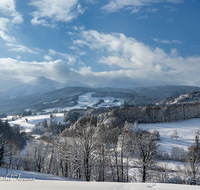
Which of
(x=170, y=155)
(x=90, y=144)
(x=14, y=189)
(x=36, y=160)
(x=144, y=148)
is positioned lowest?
(x=170, y=155)

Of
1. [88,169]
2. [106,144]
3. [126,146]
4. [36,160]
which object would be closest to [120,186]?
[88,169]

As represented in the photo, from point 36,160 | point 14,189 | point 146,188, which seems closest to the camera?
point 14,189

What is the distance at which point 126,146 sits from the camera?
2555cm

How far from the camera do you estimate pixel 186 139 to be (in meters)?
75.8

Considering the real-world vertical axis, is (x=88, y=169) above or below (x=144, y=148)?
below

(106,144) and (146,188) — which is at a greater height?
(146,188)

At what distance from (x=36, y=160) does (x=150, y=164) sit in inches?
1123

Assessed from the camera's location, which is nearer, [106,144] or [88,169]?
[88,169]

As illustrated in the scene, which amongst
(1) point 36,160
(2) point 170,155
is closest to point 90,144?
(1) point 36,160

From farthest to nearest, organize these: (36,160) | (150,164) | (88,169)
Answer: (36,160) < (150,164) < (88,169)

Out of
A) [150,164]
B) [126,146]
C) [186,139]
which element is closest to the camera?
[150,164]

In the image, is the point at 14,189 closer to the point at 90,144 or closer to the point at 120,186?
the point at 120,186

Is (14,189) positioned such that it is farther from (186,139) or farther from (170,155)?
(186,139)

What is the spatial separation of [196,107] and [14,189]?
149 m
